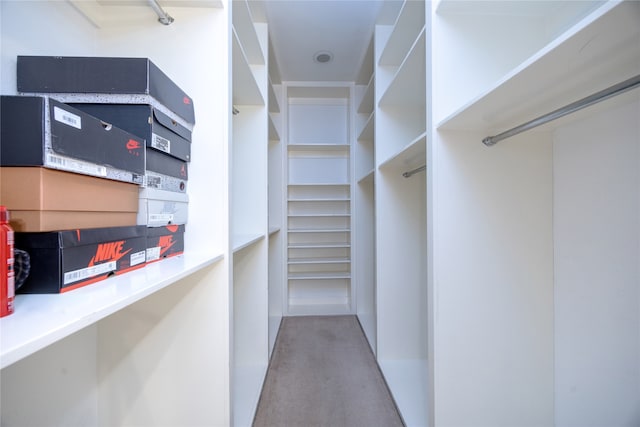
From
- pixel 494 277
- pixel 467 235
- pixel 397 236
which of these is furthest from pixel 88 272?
pixel 397 236

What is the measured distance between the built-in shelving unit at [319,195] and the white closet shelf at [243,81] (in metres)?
1.26

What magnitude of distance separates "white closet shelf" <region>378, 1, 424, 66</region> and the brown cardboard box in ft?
5.39

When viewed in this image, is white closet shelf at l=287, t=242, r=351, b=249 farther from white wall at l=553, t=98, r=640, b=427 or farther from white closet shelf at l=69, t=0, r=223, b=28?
white closet shelf at l=69, t=0, r=223, b=28

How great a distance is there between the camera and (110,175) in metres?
0.66

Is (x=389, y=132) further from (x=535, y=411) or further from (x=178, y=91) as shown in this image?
(x=535, y=411)

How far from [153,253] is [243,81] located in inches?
42.0

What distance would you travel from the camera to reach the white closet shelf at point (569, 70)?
51 centimetres

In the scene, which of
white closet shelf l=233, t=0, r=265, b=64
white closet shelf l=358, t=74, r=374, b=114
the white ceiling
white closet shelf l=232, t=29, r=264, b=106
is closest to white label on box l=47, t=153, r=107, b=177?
white closet shelf l=232, t=29, r=264, b=106

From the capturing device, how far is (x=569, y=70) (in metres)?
0.66

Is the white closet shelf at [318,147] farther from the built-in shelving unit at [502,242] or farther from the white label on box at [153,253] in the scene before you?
the white label on box at [153,253]

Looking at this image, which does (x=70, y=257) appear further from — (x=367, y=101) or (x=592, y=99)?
(x=367, y=101)

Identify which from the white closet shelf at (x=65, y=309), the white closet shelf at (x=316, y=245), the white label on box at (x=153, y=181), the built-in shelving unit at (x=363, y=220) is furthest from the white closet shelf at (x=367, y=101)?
the white closet shelf at (x=65, y=309)

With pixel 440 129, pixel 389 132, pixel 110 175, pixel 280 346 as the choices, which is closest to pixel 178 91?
pixel 110 175

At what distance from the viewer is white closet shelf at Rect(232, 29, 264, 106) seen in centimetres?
119
